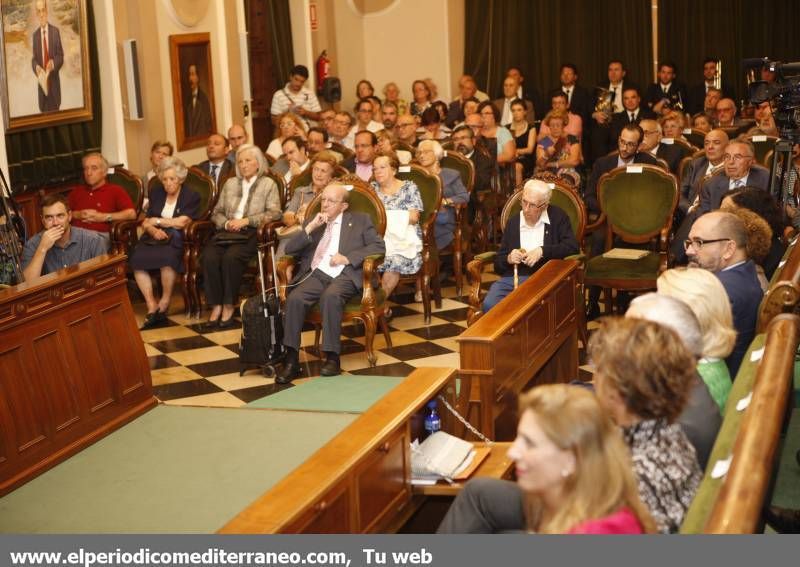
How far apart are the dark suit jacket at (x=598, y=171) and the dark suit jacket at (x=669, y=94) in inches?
258

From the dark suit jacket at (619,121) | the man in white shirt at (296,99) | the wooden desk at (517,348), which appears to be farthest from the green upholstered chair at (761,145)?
the man in white shirt at (296,99)

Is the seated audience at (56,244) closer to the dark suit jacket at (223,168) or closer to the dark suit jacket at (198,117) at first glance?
the dark suit jacket at (223,168)

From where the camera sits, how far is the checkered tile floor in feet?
21.4

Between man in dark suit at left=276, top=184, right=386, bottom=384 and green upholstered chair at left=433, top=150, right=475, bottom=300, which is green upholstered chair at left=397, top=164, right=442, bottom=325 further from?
man in dark suit at left=276, top=184, right=386, bottom=384

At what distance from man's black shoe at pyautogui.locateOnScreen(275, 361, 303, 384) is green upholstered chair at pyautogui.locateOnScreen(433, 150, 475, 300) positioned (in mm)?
2215

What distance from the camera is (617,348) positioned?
8.96 ft

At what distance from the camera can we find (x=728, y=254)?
4523 millimetres

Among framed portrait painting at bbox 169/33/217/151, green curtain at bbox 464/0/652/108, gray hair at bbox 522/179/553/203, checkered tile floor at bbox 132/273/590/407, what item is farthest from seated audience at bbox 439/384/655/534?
green curtain at bbox 464/0/652/108

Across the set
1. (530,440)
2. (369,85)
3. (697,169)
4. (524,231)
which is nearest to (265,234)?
(524,231)

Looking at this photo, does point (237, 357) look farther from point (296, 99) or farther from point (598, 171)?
point (296, 99)

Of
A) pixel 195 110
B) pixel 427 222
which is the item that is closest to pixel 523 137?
pixel 195 110

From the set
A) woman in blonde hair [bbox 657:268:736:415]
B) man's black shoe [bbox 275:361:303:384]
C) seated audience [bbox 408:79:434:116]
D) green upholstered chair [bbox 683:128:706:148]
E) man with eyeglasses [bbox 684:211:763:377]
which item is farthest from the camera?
seated audience [bbox 408:79:434:116]

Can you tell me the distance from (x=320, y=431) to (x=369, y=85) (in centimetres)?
1028

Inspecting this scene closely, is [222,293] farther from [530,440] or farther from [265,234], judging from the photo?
[530,440]
